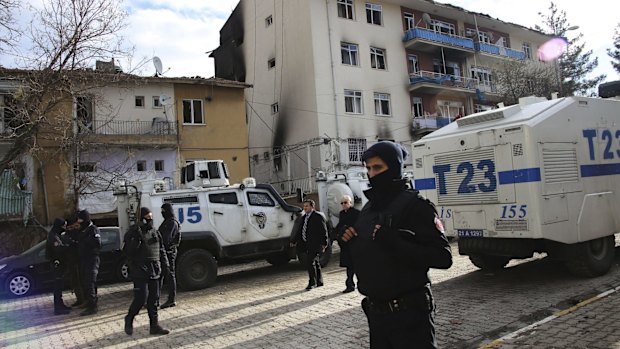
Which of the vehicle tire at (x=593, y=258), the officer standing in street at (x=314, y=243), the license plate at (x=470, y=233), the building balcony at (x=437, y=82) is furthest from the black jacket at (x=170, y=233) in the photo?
the building balcony at (x=437, y=82)

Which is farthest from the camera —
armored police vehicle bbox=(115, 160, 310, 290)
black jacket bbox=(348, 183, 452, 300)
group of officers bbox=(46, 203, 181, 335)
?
armored police vehicle bbox=(115, 160, 310, 290)

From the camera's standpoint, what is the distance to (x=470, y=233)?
780 centimetres

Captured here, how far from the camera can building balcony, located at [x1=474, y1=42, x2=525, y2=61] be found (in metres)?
32.3

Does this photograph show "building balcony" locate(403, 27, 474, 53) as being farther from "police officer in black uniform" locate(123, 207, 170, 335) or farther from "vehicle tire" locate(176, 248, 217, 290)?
"police officer in black uniform" locate(123, 207, 170, 335)

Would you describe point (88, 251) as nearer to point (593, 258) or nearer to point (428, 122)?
point (593, 258)

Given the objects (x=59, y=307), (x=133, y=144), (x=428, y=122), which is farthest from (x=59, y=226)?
(x=428, y=122)

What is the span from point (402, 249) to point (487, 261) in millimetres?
7095

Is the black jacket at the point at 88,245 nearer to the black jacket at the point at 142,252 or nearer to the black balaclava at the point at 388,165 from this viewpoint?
the black jacket at the point at 142,252

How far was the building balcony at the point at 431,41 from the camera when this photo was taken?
Result: 2836 cm

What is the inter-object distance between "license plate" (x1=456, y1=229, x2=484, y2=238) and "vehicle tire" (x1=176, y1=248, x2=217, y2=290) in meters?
5.29

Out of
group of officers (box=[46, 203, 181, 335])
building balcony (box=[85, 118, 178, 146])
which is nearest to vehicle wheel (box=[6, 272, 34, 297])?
group of officers (box=[46, 203, 181, 335])

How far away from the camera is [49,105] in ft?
35.4

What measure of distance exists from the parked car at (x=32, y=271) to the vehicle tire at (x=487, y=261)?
7.98 metres

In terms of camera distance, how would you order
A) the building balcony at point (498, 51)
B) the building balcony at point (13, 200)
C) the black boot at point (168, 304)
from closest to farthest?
1. the black boot at point (168, 304)
2. the building balcony at point (13, 200)
3. the building balcony at point (498, 51)
